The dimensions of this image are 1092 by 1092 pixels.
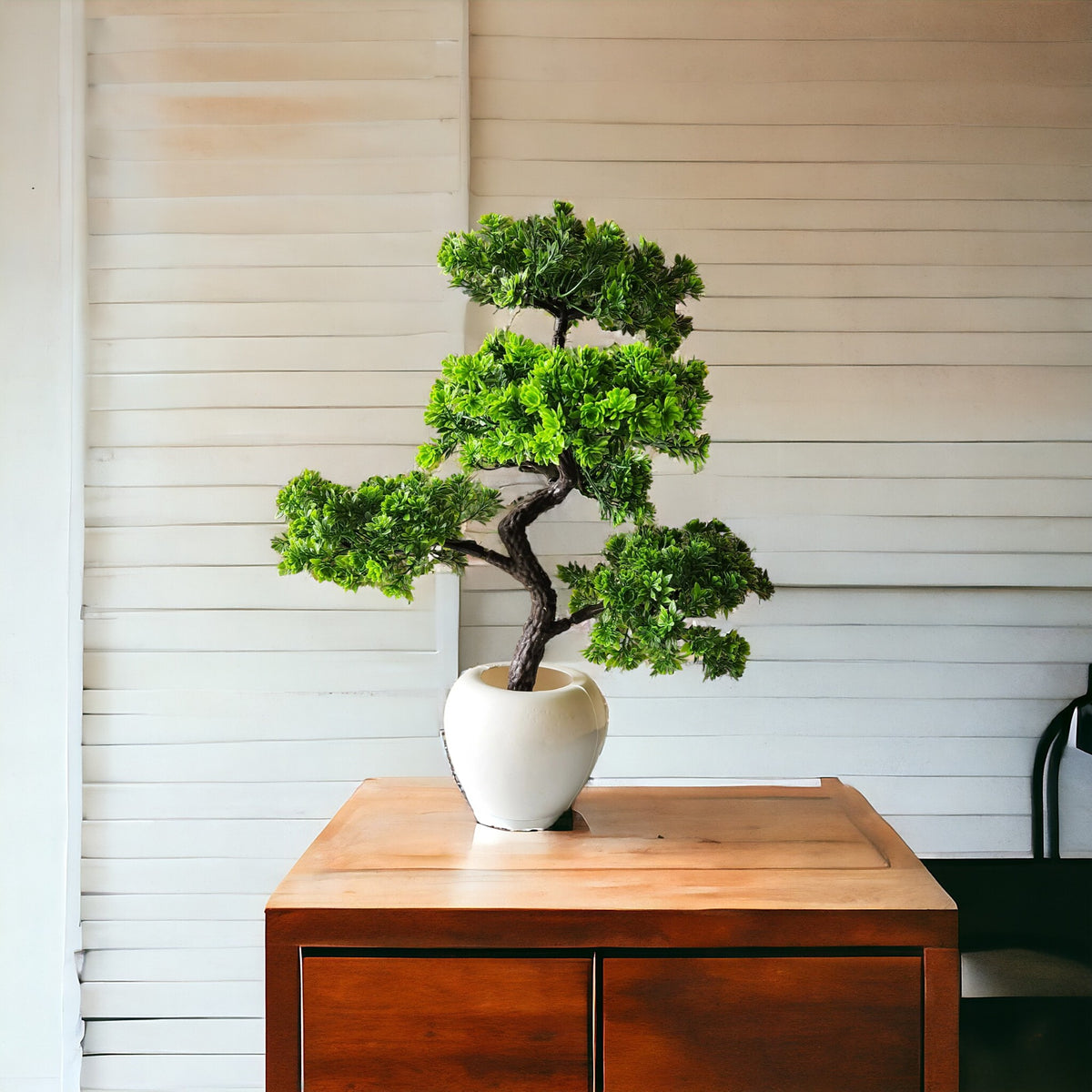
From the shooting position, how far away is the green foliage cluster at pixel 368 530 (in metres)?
1.02

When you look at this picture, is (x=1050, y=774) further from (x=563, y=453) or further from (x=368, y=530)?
(x=368, y=530)

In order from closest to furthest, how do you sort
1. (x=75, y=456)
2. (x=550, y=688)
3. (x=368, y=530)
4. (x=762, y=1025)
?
(x=762, y=1025), (x=368, y=530), (x=550, y=688), (x=75, y=456)

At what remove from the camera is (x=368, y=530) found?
102 centimetres

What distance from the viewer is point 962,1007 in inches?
49.8

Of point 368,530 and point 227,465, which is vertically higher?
point 227,465

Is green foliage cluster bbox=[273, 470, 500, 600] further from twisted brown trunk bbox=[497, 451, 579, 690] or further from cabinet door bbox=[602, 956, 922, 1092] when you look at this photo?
cabinet door bbox=[602, 956, 922, 1092]

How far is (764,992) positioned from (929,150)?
4.72 ft

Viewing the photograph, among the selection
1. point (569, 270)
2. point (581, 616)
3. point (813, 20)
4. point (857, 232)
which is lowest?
point (581, 616)

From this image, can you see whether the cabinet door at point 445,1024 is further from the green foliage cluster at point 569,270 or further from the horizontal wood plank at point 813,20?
the horizontal wood plank at point 813,20

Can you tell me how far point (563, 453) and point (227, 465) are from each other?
81 centimetres

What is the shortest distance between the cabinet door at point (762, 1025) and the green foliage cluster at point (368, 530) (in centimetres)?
49

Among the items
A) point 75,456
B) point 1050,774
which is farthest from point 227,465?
point 1050,774

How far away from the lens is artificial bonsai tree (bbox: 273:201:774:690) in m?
0.95

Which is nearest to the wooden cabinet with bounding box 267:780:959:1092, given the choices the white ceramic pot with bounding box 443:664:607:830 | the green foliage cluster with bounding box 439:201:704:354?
the white ceramic pot with bounding box 443:664:607:830
